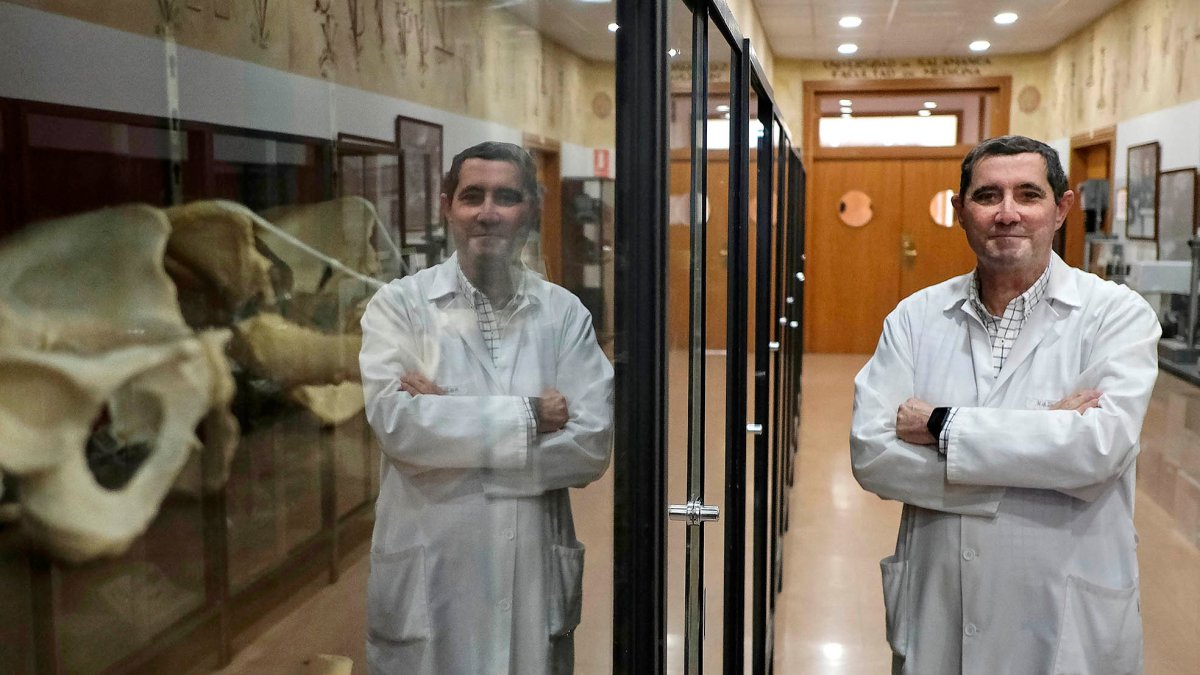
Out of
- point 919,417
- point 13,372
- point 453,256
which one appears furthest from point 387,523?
point 919,417

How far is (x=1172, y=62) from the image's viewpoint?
7.93 metres

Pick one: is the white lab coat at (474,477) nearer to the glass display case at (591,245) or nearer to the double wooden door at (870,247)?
the glass display case at (591,245)

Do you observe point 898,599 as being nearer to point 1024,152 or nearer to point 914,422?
point 914,422

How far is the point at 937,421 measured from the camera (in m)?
2.31

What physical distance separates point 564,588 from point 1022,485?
144 centimetres

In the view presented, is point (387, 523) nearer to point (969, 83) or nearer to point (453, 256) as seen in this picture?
point (453, 256)

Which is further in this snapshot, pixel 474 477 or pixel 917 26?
pixel 917 26

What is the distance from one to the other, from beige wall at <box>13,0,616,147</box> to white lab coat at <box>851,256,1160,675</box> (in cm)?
142

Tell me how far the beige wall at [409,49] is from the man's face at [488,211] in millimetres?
44

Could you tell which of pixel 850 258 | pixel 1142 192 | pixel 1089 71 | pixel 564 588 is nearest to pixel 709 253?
pixel 564 588

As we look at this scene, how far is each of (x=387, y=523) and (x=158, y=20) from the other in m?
0.37

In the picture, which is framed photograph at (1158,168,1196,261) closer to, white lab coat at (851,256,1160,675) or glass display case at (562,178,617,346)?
white lab coat at (851,256,1160,675)

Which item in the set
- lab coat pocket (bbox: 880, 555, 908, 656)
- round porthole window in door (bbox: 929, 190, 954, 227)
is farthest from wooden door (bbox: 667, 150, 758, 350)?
round porthole window in door (bbox: 929, 190, 954, 227)

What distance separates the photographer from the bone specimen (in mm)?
366
